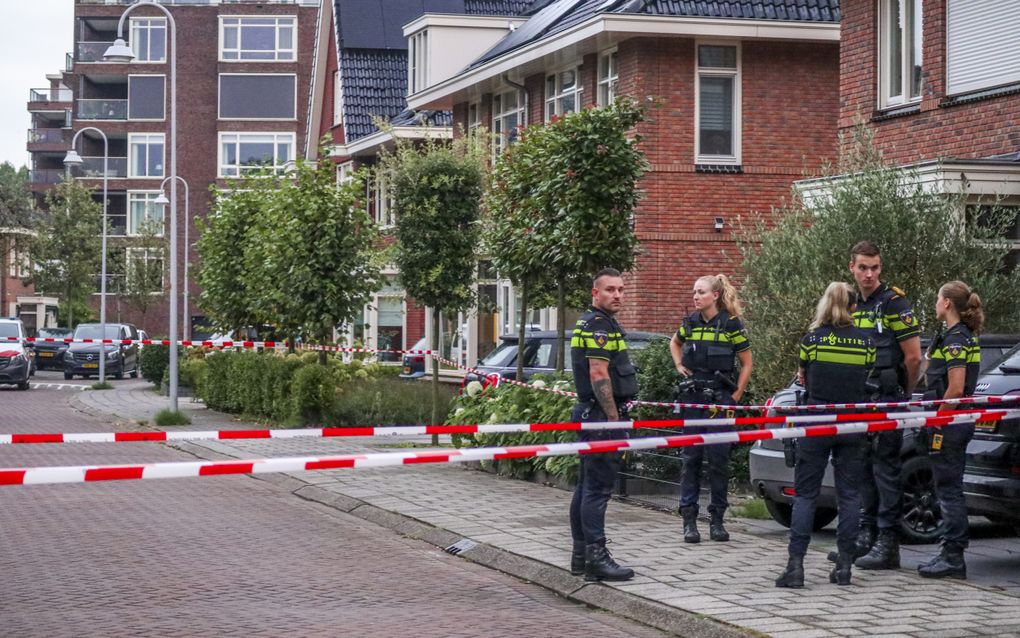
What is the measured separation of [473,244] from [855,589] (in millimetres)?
13758

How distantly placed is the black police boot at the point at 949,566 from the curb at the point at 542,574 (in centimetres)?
203

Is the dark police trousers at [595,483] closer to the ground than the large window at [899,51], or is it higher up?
closer to the ground

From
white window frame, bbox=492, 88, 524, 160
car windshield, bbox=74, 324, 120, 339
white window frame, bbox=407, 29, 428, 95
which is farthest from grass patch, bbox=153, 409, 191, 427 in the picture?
car windshield, bbox=74, 324, 120, 339

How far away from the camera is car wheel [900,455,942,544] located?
34.6ft

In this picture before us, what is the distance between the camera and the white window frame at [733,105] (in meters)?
25.5

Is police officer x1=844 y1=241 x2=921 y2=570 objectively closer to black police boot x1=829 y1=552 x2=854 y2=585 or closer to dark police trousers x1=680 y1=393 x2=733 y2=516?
black police boot x1=829 y1=552 x2=854 y2=585

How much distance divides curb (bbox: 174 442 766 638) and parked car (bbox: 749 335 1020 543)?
2229mm

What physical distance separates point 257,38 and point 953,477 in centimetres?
6800

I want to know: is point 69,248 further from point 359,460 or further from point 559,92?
point 359,460

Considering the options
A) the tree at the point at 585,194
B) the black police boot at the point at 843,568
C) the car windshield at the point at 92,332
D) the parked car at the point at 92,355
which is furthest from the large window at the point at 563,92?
the car windshield at the point at 92,332

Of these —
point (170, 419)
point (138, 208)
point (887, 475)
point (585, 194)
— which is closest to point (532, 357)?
point (585, 194)

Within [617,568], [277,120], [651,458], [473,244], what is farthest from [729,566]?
[277,120]

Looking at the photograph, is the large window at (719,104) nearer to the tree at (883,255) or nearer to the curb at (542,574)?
the tree at (883,255)

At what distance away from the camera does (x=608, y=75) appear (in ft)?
86.6
